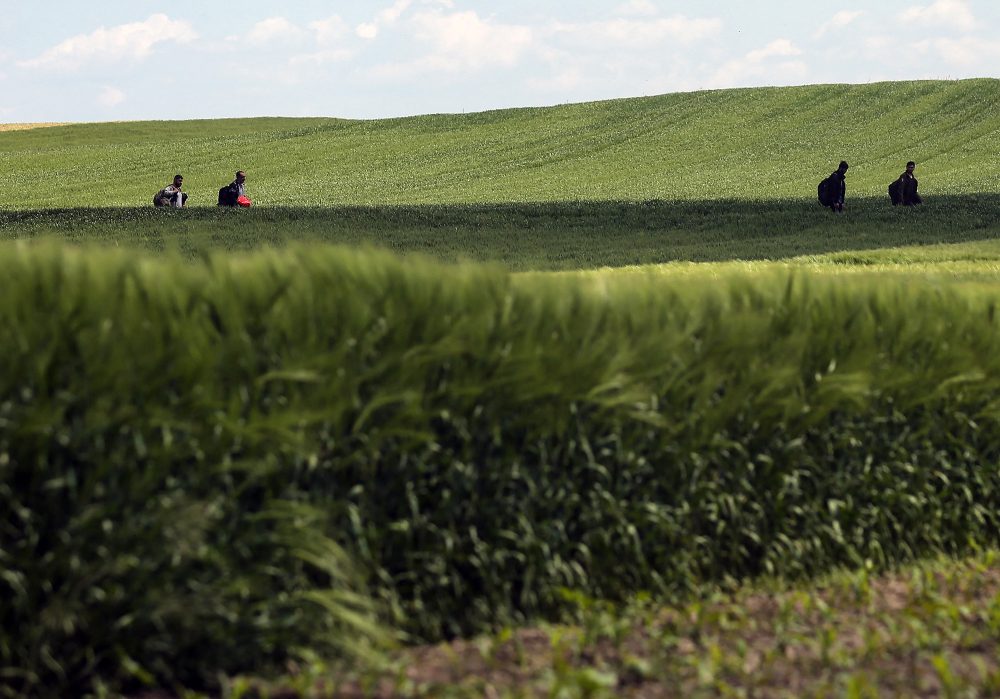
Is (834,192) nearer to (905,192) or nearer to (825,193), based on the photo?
(825,193)

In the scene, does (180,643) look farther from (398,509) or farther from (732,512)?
(732,512)

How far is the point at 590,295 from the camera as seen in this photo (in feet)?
19.0

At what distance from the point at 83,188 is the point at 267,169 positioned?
304 inches

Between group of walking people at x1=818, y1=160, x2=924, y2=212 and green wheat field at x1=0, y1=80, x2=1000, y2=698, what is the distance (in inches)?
972

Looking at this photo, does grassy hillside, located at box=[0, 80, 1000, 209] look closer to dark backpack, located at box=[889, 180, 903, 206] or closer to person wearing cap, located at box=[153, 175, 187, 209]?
person wearing cap, located at box=[153, 175, 187, 209]

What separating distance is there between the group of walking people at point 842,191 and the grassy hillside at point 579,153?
29.3ft

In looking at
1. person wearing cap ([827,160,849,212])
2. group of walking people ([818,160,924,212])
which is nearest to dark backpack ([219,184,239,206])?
group of walking people ([818,160,924,212])

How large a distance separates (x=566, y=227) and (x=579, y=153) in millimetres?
23963

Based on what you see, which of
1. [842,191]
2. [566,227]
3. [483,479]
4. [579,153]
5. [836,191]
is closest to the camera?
[483,479]

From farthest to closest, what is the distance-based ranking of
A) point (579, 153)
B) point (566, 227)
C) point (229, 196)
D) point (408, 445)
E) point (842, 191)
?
1. point (579, 153)
2. point (229, 196)
3. point (842, 191)
4. point (566, 227)
5. point (408, 445)

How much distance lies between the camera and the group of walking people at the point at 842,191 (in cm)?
3147

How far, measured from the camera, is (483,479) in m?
5.38

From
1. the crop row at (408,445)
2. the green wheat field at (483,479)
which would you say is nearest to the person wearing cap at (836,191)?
the green wheat field at (483,479)

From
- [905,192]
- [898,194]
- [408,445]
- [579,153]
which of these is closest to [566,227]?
[898,194]
